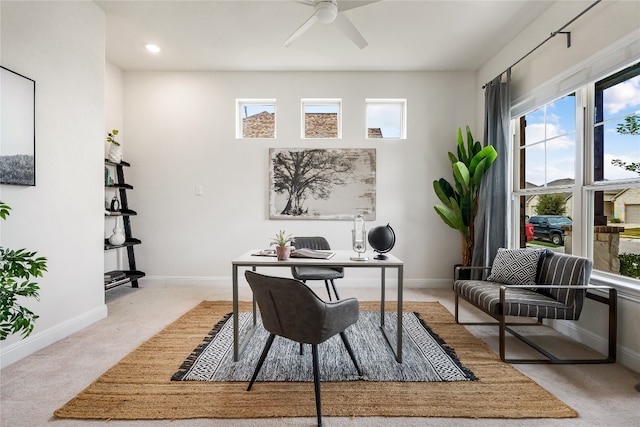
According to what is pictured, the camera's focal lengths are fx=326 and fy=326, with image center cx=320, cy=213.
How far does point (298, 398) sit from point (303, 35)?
11.1ft

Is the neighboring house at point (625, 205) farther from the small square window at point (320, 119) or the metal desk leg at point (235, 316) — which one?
the small square window at point (320, 119)

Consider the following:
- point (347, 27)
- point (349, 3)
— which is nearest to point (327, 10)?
point (349, 3)

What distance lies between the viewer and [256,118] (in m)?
4.59

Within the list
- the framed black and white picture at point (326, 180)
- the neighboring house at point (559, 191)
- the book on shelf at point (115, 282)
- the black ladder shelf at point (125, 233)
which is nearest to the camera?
the neighboring house at point (559, 191)

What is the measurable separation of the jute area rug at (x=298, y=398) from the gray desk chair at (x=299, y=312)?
0.30m

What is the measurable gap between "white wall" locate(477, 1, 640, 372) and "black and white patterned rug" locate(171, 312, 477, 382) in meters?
1.15

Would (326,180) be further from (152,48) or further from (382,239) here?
(152,48)

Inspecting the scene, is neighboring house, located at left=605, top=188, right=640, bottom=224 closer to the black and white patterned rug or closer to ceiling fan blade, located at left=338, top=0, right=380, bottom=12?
the black and white patterned rug

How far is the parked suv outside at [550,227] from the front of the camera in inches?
119

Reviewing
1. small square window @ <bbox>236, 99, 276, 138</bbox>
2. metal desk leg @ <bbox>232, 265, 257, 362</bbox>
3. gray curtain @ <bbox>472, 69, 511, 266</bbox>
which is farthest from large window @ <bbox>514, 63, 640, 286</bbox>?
small square window @ <bbox>236, 99, 276, 138</bbox>

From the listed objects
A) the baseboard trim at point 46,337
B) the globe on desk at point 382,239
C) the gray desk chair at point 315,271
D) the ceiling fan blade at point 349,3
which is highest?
the ceiling fan blade at point 349,3

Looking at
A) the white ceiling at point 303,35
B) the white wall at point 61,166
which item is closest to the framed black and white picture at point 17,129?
the white wall at point 61,166

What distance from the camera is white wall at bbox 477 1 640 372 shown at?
7.28 ft

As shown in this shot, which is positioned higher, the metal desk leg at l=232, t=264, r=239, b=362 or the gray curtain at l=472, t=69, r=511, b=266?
the gray curtain at l=472, t=69, r=511, b=266
